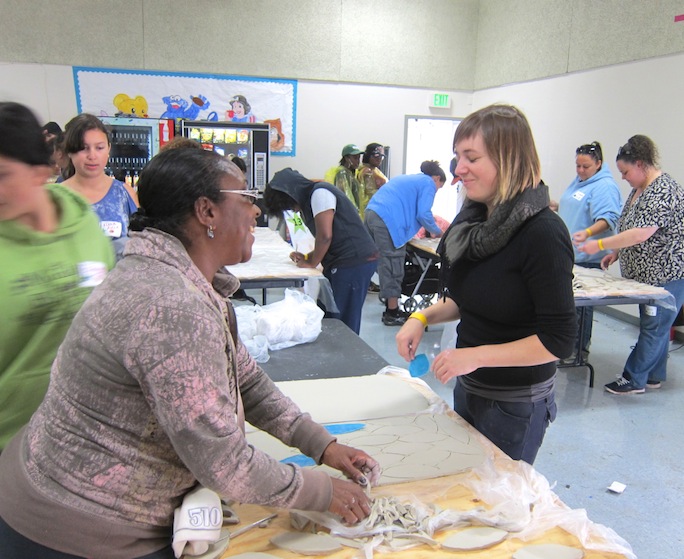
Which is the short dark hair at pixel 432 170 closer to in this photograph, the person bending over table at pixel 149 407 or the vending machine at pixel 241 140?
the vending machine at pixel 241 140

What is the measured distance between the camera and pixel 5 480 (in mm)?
960

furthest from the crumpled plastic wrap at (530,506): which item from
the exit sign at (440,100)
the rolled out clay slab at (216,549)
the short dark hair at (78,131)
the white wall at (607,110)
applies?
the exit sign at (440,100)

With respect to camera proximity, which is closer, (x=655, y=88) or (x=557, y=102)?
(x=655, y=88)

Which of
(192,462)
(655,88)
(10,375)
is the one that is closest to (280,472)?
(192,462)

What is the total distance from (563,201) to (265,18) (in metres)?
4.39

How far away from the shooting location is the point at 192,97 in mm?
6812

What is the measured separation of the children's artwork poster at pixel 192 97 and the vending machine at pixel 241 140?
2.73ft

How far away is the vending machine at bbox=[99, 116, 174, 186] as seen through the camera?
5.58 m

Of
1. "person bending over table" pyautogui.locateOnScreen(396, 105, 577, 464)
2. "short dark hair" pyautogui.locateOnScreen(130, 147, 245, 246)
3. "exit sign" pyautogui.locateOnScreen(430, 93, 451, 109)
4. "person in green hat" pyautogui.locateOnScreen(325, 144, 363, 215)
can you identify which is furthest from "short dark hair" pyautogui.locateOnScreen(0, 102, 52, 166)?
"exit sign" pyautogui.locateOnScreen(430, 93, 451, 109)

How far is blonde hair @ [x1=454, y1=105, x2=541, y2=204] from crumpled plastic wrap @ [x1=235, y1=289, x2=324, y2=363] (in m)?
1.28

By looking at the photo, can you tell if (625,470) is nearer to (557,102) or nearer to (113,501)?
(113,501)

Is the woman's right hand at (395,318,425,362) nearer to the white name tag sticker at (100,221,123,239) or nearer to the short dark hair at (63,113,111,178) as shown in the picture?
the white name tag sticker at (100,221,123,239)

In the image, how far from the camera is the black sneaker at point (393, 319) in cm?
508

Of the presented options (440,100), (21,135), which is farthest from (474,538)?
(440,100)
